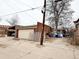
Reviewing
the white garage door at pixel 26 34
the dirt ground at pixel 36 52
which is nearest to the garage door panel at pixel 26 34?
the white garage door at pixel 26 34

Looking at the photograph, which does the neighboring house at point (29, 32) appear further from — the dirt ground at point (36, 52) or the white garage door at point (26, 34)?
the dirt ground at point (36, 52)

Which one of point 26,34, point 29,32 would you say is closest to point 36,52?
point 29,32

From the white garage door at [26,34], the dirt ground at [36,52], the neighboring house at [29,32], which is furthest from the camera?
the white garage door at [26,34]

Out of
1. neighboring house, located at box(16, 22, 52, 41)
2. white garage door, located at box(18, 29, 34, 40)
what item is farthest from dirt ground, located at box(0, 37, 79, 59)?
white garage door, located at box(18, 29, 34, 40)

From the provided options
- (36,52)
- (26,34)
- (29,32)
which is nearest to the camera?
(36,52)

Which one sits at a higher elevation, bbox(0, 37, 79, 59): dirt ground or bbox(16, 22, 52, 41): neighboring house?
bbox(16, 22, 52, 41): neighboring house

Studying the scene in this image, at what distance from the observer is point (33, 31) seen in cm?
2991

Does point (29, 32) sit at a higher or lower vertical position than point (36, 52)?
higher

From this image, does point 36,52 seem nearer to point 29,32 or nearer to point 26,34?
point 29,32

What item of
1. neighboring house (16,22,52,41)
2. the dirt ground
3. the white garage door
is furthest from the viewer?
the white garage door

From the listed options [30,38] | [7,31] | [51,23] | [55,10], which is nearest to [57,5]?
[55,10]

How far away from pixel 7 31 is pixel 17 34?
13425mm

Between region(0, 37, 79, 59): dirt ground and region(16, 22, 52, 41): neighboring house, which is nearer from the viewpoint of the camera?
region(0, 37, 79, 59): dirt ground

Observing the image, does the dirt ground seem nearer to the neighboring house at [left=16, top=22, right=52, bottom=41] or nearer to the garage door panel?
the neighboring house at [left=16, top=22, right=52, bottom=41]
